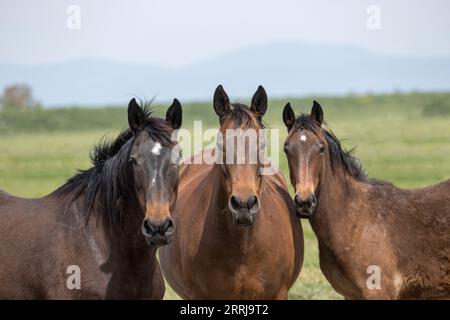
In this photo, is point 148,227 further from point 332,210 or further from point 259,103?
point 332,210

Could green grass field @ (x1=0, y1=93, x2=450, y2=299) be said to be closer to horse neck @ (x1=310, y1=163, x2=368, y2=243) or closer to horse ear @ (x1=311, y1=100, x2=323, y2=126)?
horse neck @ (x1=310, y1=163, x2=368, y2=243)

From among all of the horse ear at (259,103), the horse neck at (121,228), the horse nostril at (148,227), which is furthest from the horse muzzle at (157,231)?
the horse ear at (259,103)

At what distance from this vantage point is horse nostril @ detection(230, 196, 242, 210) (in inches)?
275

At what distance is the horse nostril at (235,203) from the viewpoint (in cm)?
700

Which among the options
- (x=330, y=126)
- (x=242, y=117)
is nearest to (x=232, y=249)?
(x=242, y=117)

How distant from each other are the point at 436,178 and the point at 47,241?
55.0 feet

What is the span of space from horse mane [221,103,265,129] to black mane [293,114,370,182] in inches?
20.2

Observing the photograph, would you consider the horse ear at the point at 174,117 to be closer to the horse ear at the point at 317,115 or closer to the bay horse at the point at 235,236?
the bay horse at the point at 235,236

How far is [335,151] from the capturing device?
817 centimetres

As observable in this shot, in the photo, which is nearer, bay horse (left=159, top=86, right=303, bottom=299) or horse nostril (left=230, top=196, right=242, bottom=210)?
horse nostril (left=230, top=196, right=242, bottom=210)

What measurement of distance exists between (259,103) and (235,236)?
1166 mm

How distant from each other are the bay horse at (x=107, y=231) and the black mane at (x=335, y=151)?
146cm

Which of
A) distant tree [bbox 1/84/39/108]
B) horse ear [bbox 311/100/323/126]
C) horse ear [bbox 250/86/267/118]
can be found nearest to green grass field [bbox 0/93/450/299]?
horse ear [bbox 311/100/323/126]

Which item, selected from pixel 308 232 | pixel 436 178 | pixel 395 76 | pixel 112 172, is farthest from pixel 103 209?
pixel 395 76
